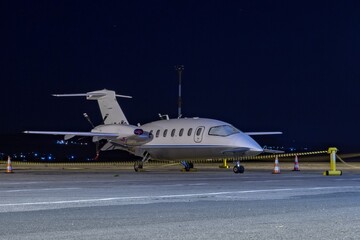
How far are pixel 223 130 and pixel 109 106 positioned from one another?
1058cm

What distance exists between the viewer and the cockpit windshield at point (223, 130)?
115ft

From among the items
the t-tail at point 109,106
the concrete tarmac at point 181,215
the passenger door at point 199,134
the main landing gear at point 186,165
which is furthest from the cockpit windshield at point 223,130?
the concrete tarmac at point 181,215

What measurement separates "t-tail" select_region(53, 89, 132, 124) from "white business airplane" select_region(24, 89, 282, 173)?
7.36ft

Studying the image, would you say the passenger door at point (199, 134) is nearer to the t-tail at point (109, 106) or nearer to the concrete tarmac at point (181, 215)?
the t-tail at point (109, 106)

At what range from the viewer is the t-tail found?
43438 mm

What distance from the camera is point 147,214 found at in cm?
1106

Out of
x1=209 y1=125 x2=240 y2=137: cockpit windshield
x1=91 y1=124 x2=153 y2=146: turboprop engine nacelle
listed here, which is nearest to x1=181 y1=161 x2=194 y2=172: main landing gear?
x1=91 y1=124 x2=153 y2=146: turboprop engine nacelle

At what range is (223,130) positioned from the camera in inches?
1389

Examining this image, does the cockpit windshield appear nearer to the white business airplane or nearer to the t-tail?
the white business airplane

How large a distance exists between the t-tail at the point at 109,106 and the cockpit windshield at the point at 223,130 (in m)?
9.19

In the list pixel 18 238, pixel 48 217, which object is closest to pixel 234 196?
pixel 48 217

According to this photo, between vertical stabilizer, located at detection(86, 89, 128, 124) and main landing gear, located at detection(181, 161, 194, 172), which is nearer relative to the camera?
main landing gear, located at detection(181, 161, 194, 172)

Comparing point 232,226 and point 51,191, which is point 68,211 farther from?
point 51,191

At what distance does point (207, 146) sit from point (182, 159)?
2.59 metres
